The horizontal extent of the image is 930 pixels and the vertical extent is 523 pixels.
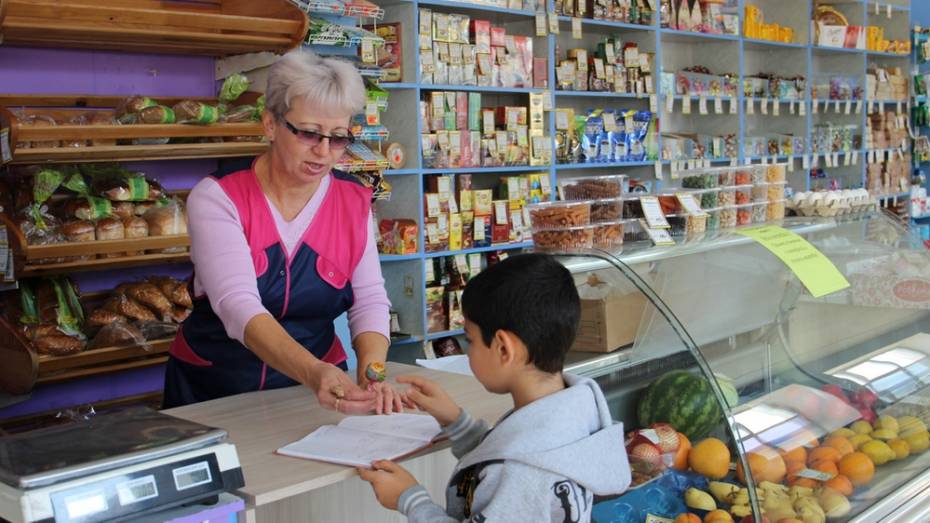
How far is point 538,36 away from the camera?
5590 millimetres

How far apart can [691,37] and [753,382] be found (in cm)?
499

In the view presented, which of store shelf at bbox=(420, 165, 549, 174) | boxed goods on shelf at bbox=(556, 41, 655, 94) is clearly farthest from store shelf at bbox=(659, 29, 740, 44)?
store shelf at bbox=(420, 165, 549, 174)

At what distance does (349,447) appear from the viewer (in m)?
1.78

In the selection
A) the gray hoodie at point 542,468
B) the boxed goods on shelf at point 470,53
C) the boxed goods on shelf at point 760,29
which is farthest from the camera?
the boxed goods on shelf at point 760,29

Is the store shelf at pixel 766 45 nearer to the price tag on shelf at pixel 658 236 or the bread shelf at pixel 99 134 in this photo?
the bread shelf at pixel 99 134

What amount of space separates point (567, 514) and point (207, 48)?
110 inches

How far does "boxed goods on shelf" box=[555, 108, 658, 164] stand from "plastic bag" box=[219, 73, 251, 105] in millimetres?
2440

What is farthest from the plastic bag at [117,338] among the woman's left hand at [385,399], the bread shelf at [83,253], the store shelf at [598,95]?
the store shelf at [598,95]

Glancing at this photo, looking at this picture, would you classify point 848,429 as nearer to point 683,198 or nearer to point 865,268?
point 865,268

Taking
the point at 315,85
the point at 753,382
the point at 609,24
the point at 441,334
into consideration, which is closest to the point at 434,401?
the point at 315,85

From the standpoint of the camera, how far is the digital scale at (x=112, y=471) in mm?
1273

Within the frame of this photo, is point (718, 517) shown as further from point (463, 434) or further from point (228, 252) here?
point (228, 252)

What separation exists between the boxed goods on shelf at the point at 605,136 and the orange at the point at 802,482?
366 cm

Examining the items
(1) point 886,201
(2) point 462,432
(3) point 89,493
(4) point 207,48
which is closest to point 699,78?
(1) point 886,201
